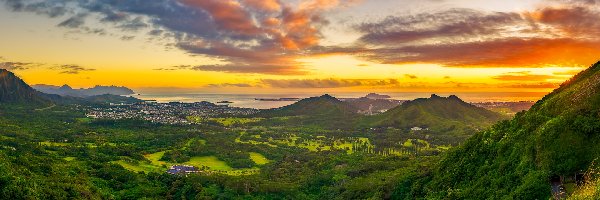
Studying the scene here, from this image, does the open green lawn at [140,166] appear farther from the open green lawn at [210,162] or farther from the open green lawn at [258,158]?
the open green lawn at [258,158]

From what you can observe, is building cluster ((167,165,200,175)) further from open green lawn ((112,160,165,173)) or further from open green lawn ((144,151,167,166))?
open green lawn ((144,151,167,166))

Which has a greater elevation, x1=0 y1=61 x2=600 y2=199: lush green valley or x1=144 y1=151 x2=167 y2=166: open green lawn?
x1=0 y1=61 x2=600 y2=199: lush green valley

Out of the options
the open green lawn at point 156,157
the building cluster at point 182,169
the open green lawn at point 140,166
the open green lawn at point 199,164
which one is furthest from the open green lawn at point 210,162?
the open green lawn at point 140,166

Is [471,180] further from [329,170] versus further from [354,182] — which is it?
[329,170]

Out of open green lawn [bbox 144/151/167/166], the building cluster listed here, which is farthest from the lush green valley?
the building cluster

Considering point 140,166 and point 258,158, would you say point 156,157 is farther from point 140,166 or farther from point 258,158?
point 258,158

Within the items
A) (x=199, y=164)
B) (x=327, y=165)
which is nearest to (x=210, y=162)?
(x=199, y=164)

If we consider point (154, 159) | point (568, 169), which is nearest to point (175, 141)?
point (154, 159)

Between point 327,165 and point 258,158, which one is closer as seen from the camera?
point 327,165
